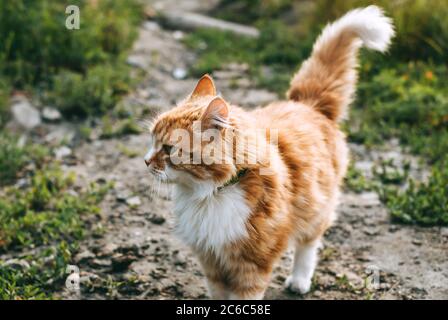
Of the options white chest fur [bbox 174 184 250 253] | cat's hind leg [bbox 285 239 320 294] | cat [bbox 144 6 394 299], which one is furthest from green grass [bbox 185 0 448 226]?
white chest fur [bbox 174 184 250 253]

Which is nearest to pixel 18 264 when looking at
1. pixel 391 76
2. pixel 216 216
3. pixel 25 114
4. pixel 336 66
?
pixel 216 216

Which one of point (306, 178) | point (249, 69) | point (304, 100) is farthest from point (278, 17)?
point (306, 178)

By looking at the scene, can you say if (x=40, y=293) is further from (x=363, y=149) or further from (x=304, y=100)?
(x=363, y=149)

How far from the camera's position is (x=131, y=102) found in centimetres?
605

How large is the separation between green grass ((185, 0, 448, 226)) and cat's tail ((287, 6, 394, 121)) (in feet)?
3.60

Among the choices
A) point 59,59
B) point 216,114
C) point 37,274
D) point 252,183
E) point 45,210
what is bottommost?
point 37,274

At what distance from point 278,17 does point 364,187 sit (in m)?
4.36

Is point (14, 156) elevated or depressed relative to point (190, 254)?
elevated

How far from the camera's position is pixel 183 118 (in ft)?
9.76

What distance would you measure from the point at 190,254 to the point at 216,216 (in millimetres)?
1098

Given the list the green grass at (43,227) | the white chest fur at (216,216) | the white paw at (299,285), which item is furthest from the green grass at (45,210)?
the white paw at (299,285)

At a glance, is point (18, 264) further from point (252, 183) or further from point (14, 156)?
point (252, 183)

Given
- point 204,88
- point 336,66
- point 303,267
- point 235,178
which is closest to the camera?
point 235,178

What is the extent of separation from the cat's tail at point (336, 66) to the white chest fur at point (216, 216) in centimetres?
110
